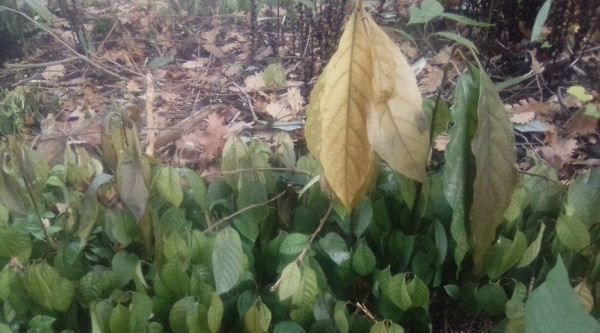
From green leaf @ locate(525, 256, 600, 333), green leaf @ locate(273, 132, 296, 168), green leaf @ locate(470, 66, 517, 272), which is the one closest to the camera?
green leaf @ locate(525, 256, 600, 333)

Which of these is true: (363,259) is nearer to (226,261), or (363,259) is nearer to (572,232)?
(226,261)

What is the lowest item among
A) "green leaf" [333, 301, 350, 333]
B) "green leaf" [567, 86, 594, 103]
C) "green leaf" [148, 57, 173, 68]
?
"green leaf" [333, 301, 350, 333]

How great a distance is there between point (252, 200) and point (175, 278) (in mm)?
254

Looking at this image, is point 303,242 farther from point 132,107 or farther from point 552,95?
point 552,95

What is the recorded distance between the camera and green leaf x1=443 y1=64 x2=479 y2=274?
3.41 feet

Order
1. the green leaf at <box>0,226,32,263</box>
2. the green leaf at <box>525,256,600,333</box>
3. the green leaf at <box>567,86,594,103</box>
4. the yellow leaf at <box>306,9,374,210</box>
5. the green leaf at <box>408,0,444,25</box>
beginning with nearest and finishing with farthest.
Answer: the green leaf at <box>525,256,600,333</box>, the yellow leaf at <box>306,9,374,210</box>, the green leaf at <box>0,226,32,263</box>, the green leaf at <box>408,0,444,25</box>, the green leaf at <box>567,86,594,103</box>

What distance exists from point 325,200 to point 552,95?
1323mm

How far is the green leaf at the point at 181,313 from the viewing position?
3.57ft

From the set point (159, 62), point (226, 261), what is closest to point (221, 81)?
point (159, 62)

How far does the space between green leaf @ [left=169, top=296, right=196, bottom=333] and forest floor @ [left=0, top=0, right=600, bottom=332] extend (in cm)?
42

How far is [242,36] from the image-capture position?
2.95 meters

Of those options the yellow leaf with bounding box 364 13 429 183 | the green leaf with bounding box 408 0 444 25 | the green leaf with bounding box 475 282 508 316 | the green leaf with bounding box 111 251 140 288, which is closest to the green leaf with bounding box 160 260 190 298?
the green leaf with bounding box 111 251 140 288

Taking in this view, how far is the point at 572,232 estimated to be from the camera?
1122 millimetres

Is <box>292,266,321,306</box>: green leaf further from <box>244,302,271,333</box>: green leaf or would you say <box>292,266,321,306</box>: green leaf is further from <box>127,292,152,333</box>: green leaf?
<box>127,292,152,333</box>: green leaf
